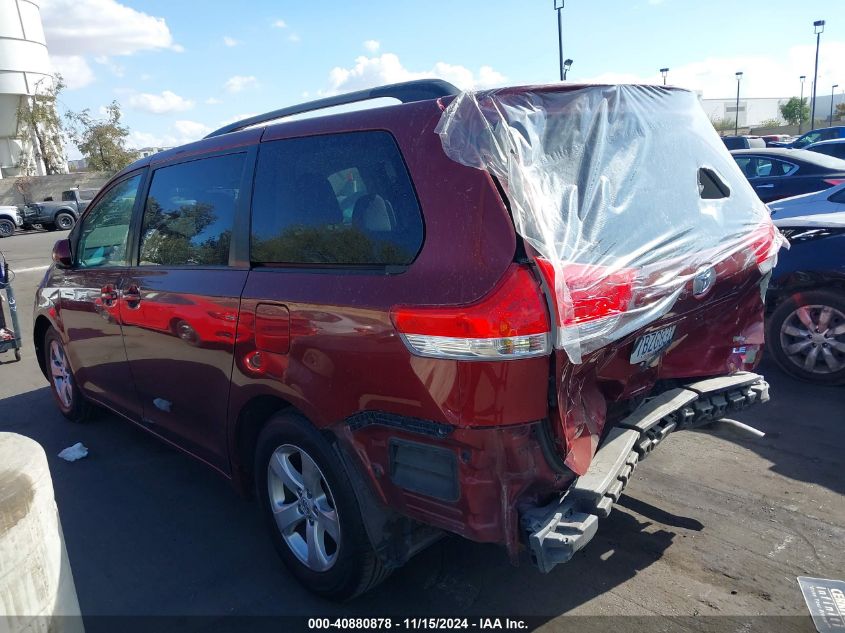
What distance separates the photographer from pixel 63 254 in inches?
185

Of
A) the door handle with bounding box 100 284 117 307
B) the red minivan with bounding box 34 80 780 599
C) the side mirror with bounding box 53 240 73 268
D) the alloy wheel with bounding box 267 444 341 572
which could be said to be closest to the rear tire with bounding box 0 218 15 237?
the side mirror with bounding box 53 240 73 268

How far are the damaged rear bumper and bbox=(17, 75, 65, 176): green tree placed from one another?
5436 centimetres

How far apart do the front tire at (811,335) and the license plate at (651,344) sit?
284 cm

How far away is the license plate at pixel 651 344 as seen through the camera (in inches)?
107

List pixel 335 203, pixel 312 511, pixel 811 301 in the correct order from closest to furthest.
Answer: pixel 335 203 < pixel 312 511 < pixel 811 301

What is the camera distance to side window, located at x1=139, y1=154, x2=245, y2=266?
10.7 feet

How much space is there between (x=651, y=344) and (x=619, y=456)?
528 millimetres

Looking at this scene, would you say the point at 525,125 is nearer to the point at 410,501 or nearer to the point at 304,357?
the point at 304,357

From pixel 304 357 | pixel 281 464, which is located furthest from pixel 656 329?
pixel 281 464

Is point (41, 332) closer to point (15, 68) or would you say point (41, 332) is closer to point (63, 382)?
point (63, 382)

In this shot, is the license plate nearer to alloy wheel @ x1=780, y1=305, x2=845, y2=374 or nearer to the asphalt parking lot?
the asphalt parking lot

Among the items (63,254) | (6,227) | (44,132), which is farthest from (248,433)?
(44,132)

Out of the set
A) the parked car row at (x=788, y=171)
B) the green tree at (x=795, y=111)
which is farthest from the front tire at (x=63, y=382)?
the green tree at (x=795, y=111)

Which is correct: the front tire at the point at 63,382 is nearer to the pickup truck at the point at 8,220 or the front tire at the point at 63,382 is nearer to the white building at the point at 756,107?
the pickup truck at the point at 8,220
